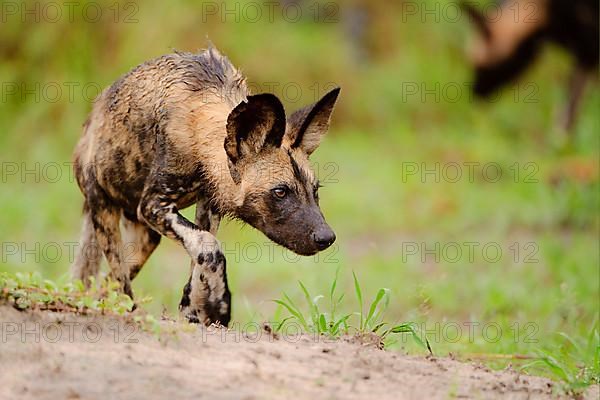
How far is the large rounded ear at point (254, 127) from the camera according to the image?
4871 millimetres

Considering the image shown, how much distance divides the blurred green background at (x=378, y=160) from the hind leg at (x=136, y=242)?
21.3 inches

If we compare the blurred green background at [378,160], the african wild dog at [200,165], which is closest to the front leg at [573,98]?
the blurred green background at [378,160]

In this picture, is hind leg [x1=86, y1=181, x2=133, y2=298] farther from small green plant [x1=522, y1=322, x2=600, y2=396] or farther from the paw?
small green plant [x1=522, y1=322, x2=600, y2=396]

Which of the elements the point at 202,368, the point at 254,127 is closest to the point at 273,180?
the point at 254,127

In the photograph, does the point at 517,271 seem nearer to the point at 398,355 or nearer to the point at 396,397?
the point at 398,355

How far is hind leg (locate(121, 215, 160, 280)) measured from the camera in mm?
5980

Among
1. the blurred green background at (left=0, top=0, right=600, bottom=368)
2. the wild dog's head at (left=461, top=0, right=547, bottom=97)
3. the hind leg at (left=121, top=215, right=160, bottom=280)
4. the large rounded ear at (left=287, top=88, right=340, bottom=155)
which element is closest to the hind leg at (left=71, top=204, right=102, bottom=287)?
the hind leg at (left=121, top=215, right=160, bottom=280)

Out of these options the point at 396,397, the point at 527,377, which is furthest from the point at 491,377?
the point at 396,397

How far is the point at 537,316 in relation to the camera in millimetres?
7371

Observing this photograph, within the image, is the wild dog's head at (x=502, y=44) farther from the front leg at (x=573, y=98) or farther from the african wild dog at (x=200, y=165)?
the african wild dog at (x=200, y=165)

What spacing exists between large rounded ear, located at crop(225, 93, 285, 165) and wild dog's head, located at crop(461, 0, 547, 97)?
9390 mm

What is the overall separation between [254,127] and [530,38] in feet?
31.7

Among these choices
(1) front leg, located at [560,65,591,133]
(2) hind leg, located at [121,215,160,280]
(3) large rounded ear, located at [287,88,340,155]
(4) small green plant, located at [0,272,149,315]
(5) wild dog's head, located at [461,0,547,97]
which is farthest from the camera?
(5) wild dog's head, located at [461,0,547,97]

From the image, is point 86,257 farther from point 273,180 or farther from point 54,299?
point 54,299
